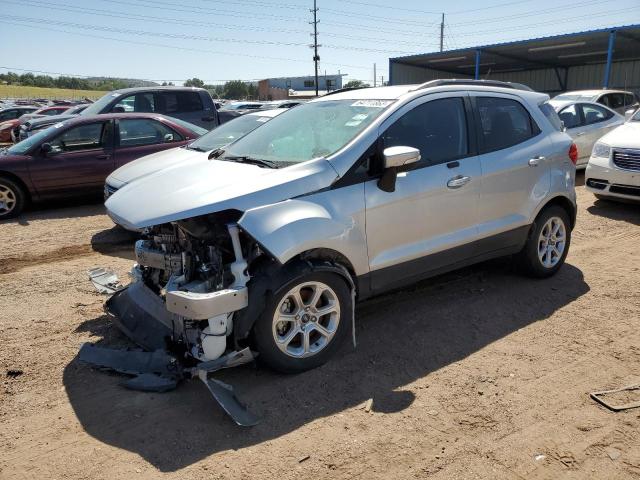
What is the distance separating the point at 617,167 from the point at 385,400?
6535 millimetres

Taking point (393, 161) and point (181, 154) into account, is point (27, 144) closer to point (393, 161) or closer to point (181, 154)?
point (181, 154)

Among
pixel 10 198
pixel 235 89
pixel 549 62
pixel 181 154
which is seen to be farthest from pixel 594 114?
pixel 235 89

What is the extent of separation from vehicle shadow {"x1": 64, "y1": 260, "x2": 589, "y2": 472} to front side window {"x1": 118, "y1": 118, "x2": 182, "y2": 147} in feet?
16.8

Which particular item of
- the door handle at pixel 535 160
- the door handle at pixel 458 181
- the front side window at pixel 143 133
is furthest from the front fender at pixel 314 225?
the front side window at pixel 143 133

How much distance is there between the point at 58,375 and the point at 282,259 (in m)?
1.84

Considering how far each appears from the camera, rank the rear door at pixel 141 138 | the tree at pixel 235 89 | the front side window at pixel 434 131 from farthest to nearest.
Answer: the tree at pixel 235 89 < the rear door at pixel 141 138 < the front side window at pixel 434 131

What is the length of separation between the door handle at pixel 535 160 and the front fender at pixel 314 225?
2.05 m

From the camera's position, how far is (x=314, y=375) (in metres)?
3.61

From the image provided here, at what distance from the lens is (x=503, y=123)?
16.0ft

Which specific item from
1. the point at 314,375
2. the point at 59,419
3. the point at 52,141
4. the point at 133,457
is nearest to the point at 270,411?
the point at 314,375

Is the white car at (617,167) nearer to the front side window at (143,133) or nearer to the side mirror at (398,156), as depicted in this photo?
the side mirror at (398,156)

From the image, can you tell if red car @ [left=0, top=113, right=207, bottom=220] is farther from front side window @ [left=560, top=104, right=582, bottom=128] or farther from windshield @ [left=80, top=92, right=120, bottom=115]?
front side window @ [left=560, top=104, right=582, bottom=128]

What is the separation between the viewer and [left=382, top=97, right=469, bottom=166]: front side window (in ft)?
13.5

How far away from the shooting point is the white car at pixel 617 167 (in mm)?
7770
